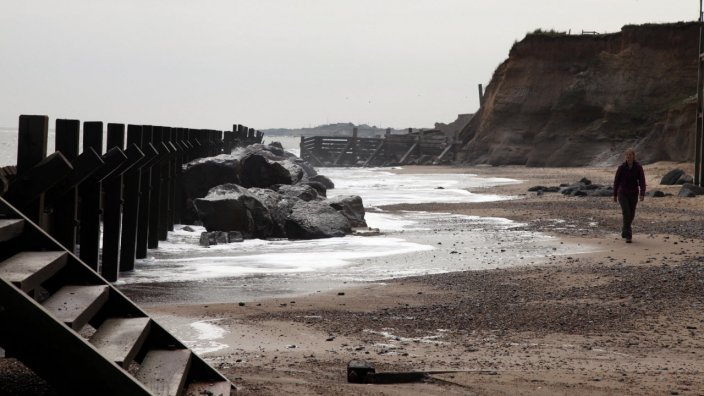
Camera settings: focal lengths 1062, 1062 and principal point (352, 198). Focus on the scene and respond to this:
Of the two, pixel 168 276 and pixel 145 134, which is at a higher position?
pixel 145 134

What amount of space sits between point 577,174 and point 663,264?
33611 mm

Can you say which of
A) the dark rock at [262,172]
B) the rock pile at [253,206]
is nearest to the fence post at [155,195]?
the rock pile at [253,206]

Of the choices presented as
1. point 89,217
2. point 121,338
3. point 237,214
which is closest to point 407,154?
point 237,214

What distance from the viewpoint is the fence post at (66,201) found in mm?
9648

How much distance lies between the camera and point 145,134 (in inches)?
596

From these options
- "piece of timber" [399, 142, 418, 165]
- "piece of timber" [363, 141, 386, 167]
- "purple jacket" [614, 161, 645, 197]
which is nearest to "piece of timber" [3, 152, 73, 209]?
"purple jacket" [614, 161, 645, 197]

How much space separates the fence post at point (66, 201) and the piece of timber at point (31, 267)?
11.5ft

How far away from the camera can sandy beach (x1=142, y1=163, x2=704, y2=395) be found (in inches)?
269

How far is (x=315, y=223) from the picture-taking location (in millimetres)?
18047

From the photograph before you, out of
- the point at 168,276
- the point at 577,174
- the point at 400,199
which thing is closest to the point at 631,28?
the point at 577,174

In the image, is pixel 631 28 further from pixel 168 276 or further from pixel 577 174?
pixel 168 276

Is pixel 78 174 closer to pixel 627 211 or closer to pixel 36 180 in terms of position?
pixel 36 180

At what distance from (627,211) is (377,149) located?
57.4 m

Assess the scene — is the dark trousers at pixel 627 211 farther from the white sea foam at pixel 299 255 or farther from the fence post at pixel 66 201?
the fence post at pixel 66 201
